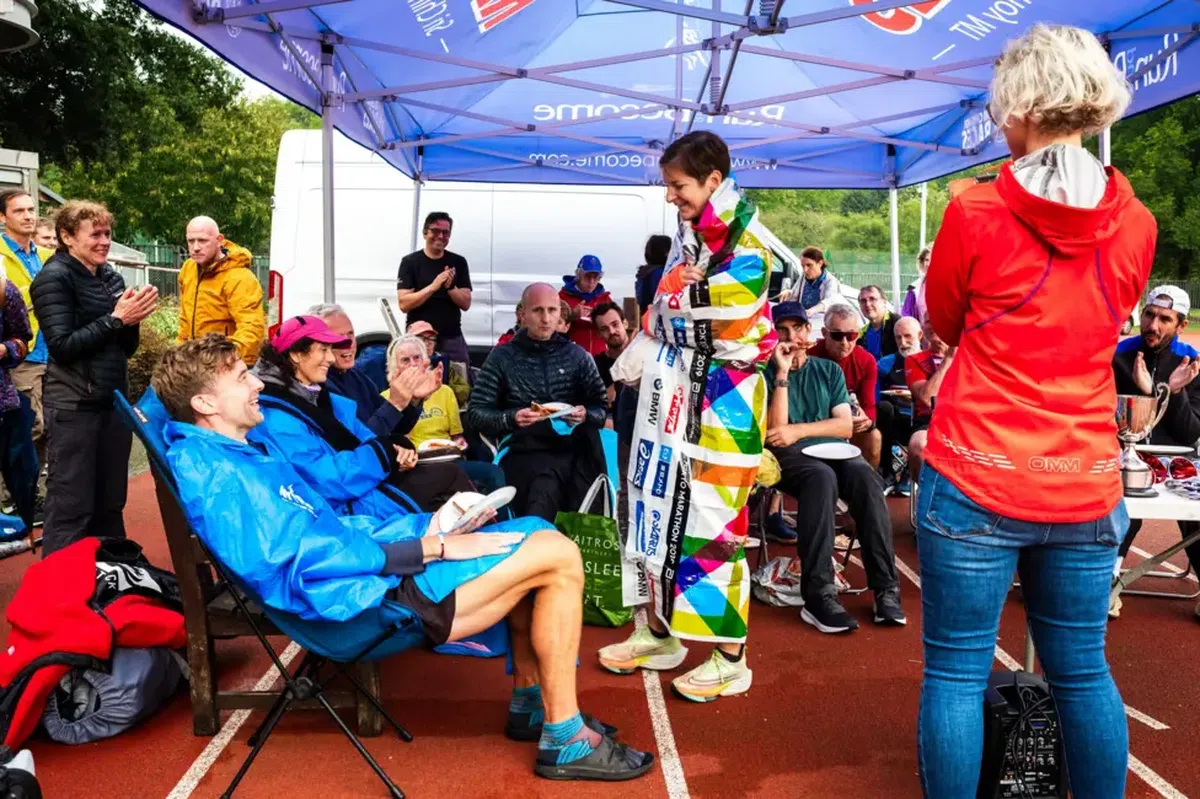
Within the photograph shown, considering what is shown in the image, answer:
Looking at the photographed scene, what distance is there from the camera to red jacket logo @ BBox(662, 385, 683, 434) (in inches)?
135

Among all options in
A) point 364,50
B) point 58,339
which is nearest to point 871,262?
point 364,50

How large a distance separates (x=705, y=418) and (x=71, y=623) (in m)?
2.10

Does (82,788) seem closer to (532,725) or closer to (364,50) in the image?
(532,725)

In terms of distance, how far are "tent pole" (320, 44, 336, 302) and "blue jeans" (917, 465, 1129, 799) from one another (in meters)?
4.47

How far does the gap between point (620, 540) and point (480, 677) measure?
742mm

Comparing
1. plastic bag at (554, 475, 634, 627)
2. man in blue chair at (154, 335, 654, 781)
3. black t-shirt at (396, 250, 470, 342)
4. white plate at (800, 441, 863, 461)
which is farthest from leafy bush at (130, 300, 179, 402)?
man in blue chair at (154, 335, 654, 781)

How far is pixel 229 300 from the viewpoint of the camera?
5645mm

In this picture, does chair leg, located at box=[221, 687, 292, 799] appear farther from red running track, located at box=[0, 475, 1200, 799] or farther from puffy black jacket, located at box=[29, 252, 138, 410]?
puffy black jacket, located at box=[29, 252, 138, 410]

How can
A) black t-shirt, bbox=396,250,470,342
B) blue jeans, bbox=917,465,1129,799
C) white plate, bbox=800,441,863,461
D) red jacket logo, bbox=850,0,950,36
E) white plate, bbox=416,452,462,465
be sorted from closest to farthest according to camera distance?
blue jeans, bbox=917,465,1129,799 < white plate, bbox=416,452,462,465 < white plate, bbox=800,441,863,461 < red jacket logo, bbox=850,0,950,36 < black t-shirt, bbox=396,250,470,342

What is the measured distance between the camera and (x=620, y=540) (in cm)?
403

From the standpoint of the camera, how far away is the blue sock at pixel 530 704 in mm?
3262

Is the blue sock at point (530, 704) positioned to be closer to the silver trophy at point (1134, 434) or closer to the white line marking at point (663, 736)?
the white line marking at point (663, 736)

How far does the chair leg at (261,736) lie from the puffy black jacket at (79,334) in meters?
2.00

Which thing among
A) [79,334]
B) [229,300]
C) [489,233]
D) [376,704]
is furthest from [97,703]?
[489,233]
